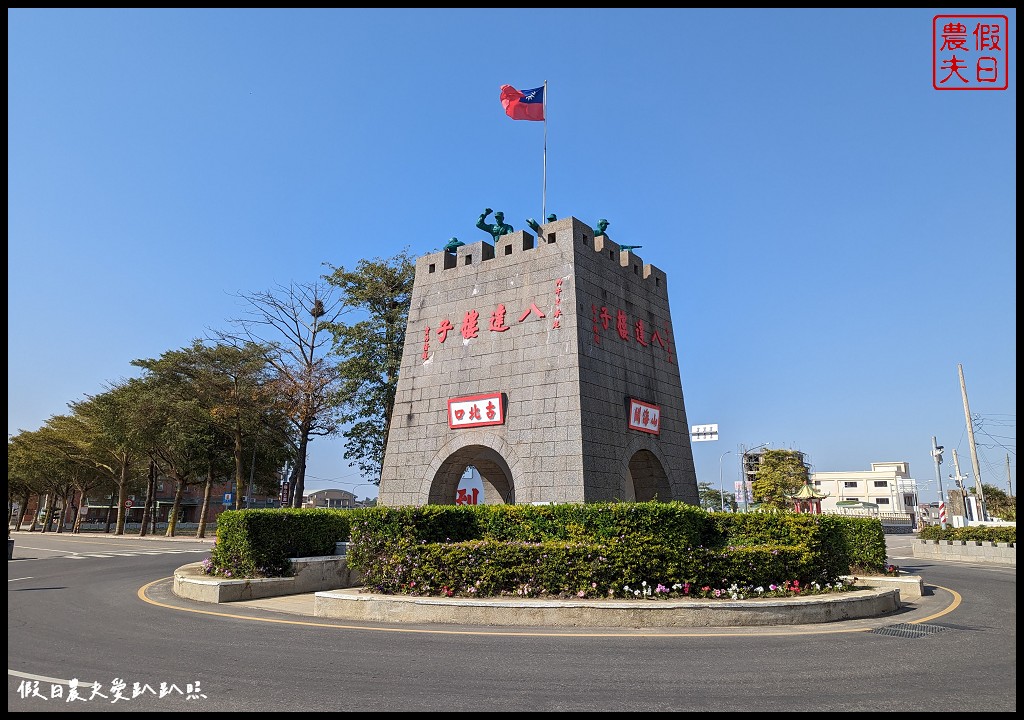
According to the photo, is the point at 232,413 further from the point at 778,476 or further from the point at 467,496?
the point at 778,476

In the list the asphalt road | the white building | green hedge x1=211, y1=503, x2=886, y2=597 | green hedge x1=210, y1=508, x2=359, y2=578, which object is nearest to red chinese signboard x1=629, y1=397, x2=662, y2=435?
green hedge x1=211, y1=503, x2=886, y2=597

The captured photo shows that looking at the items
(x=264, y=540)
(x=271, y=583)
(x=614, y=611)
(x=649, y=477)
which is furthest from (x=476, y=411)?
(x=614, y=611)

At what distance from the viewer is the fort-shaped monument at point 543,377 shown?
52.1 ft

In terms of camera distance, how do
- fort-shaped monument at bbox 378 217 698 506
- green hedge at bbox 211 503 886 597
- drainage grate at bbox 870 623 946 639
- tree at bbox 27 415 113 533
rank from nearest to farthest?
drainage grate at bbox 870 623 946 639 < green hedge at bbox 211 503 886 597 < fort-shaped monument at bbox 378 217 698 506 < tree at bbox 27 415 113 533

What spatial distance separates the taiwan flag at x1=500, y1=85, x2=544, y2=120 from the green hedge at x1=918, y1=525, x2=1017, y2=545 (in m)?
22.3

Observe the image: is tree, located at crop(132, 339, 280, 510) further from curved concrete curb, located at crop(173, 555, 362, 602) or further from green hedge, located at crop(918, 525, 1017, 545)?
green hedge, located at crop(918, 525, 1017, 545)

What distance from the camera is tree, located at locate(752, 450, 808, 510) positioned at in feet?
208

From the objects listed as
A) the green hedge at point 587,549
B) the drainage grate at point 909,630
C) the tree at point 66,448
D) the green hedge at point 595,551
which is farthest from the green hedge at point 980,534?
the tree at point 66,448

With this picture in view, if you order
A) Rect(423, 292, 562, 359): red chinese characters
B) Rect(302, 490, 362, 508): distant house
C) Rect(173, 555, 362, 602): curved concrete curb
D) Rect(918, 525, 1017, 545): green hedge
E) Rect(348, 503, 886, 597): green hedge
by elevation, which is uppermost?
Rect(423, 292, 562, 359): red chinese characters

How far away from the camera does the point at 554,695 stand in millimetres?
5500

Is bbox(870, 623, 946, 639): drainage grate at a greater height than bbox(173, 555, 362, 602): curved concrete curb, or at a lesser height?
greater

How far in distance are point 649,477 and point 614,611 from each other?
10037 mm

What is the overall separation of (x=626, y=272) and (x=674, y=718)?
1533cm

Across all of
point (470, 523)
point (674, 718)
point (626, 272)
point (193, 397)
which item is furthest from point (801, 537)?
point (193, 397)
